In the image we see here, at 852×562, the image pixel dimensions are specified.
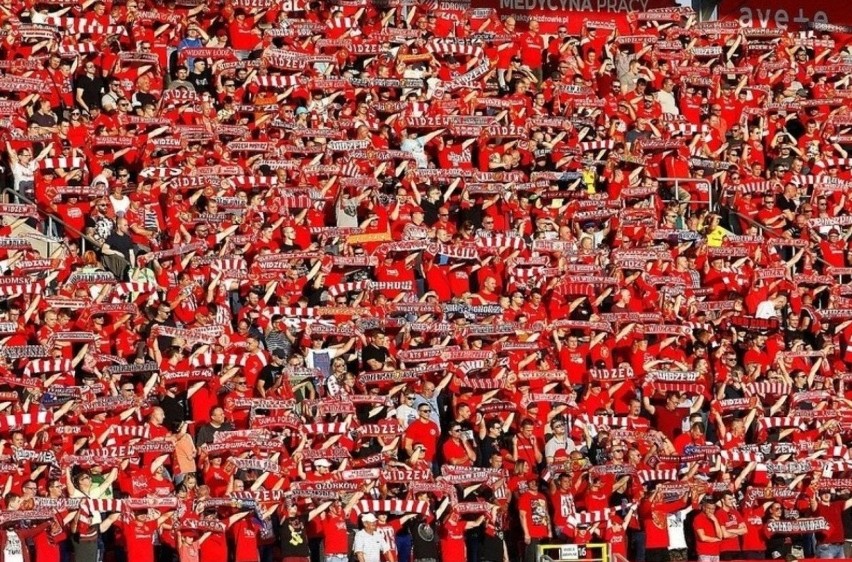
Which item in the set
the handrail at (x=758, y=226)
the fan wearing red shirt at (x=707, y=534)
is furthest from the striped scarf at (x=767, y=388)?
the handrail at (x=758, y=226)

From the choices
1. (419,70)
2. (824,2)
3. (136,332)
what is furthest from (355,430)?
(824,2)

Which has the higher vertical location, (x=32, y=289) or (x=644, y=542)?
(x=32, y=289)

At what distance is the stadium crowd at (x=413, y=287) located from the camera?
934 inches

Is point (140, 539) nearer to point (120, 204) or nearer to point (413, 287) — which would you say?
point (120, 204)

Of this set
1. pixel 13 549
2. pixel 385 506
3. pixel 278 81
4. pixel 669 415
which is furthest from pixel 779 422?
pixel 13 549

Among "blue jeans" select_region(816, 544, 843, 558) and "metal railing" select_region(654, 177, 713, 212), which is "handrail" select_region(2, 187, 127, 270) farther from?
"blue jeans" select_region(816, 544, 843, 558)

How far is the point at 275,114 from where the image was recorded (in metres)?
29.2

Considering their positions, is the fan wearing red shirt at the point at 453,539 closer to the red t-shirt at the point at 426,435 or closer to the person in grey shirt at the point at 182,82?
the red t-shirt at the point at 426,435

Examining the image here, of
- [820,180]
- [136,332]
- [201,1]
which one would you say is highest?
[201,1]

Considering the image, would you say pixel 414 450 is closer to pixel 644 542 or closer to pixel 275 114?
pixel 644 542

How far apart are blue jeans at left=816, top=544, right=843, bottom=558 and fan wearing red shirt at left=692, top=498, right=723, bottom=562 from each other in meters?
1.34

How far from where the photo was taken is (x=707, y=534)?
24500 mm

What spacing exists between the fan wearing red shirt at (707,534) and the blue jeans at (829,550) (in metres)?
1.34

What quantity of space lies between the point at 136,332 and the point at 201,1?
701cm
